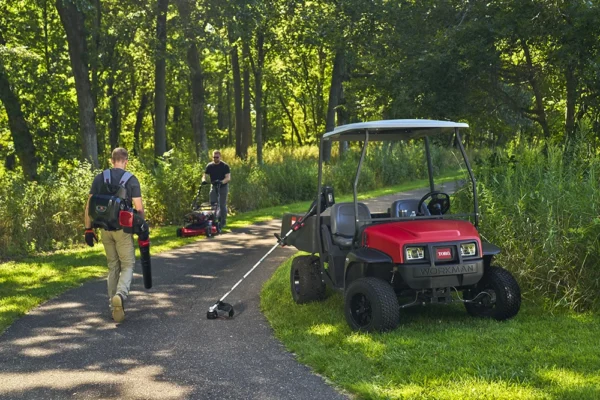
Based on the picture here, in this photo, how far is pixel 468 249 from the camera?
673 centimetres

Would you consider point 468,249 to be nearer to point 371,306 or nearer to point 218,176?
point 371,306

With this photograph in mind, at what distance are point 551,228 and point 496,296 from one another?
1.36m

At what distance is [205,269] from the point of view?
11219 mm

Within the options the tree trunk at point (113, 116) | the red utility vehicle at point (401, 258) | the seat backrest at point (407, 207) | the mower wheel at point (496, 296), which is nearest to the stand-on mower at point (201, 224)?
the red utility vehicle at point (401, 258)

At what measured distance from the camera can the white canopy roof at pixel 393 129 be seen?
715cm

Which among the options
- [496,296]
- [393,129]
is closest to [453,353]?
[496,296]

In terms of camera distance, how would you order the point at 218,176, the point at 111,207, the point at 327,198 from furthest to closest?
1. the point at 218,176
2. the point at 327,198
3. the point at 111,207

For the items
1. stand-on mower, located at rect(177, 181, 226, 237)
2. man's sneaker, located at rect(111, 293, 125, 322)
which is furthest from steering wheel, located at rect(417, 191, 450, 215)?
stand-on mower, located at rect(177, 181, 226, 237)

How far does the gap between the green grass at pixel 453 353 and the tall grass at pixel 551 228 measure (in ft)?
1.55

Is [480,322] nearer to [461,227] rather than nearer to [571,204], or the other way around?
[461,227]

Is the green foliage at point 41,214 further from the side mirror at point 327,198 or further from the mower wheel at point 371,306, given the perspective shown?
the mower wheel at point 371,306

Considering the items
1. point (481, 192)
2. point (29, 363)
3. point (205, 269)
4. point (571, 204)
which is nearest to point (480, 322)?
point (571, 204)

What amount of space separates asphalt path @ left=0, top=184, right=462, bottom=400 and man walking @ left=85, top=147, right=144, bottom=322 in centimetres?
37

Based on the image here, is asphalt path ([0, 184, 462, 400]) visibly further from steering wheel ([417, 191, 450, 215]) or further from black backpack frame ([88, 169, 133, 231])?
steering wheel ([417, 191, 450, 215])
